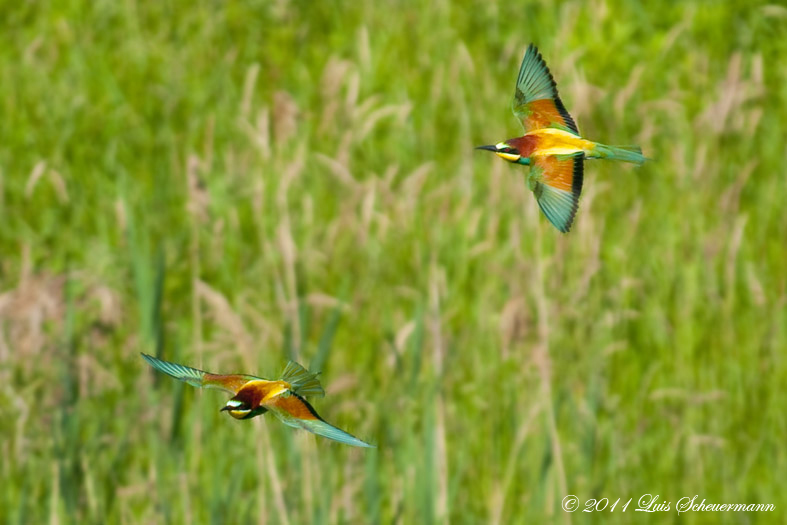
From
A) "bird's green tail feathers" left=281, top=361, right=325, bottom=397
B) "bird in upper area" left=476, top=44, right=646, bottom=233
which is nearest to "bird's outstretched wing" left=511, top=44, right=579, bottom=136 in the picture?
"bird in upper area" left=476, top=44, right=646, bottom=233

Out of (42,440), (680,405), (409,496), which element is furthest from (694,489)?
(42,440)

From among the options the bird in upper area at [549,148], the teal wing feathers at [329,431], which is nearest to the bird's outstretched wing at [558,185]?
the bird in upper area at [549,148]

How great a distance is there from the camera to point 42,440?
2590mm

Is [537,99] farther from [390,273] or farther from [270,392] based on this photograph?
[390,273]

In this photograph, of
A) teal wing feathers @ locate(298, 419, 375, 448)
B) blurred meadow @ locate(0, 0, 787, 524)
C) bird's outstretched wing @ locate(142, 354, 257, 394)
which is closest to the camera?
teal wing feathers @ locate(298, 419, 375, 448)

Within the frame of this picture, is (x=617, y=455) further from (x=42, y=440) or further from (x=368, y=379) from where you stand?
(x=42, y=440)

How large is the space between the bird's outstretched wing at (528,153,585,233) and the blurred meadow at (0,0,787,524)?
22 millimetres

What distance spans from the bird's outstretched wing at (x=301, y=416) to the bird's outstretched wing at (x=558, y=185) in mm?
117

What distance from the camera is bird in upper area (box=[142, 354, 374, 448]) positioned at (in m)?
0.49

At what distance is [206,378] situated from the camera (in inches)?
21.3

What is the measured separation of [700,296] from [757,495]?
0.74m

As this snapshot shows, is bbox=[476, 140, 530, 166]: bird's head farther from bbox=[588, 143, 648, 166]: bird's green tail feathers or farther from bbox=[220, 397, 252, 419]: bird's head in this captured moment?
bbox=[220, 397, 252, 419]: bird's head

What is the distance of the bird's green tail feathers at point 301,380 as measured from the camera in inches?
20.2

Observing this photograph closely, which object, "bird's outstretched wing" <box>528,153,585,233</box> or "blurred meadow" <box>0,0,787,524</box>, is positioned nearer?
"bird's outstretched wing" <box>528,153,585,233</box>
